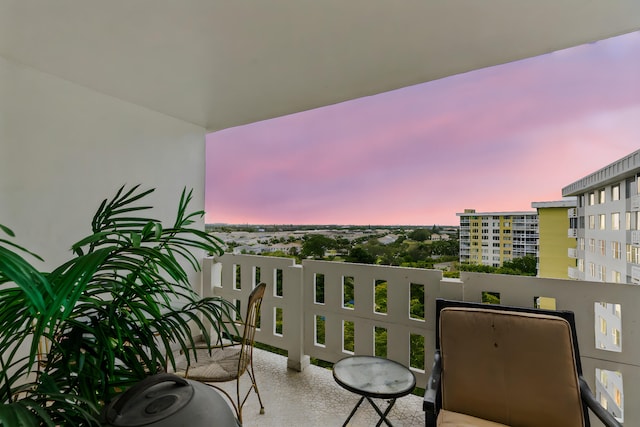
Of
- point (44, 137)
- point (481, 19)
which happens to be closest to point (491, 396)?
point (481, 19)

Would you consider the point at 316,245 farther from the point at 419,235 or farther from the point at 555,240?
the point at 555,240

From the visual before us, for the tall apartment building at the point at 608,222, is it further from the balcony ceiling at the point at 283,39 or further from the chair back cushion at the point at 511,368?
the balcony ceiling at the point at 283,39

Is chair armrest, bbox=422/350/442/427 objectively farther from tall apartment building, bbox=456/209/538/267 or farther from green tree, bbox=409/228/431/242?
green tree, bbox=409/228/431/242

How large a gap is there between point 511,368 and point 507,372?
3 centimetres

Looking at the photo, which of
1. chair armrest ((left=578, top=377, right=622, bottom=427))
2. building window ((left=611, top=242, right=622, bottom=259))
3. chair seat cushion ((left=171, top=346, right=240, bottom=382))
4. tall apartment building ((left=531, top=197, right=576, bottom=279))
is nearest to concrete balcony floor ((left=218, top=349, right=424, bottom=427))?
chair seat cushion ((left=171, top=346, right=240, bottom=382))

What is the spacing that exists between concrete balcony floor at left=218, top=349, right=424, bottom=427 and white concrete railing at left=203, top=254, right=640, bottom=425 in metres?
0.21

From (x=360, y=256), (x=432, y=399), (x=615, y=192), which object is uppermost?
(x=615, y=192)

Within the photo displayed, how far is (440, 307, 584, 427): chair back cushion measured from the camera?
4.98ft

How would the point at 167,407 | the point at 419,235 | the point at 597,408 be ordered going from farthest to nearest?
1. the point at 419,235
2. the point at 597,408
3. the point at 167,407

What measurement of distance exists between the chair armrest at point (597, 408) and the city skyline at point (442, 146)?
115 cm

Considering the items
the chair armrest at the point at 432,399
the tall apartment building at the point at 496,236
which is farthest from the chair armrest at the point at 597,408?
the tall apartment building at the point at 496,236

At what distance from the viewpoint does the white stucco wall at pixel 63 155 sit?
83.6 inches

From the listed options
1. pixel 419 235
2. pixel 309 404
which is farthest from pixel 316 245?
pixel 309 404

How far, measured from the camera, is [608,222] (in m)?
1.87
